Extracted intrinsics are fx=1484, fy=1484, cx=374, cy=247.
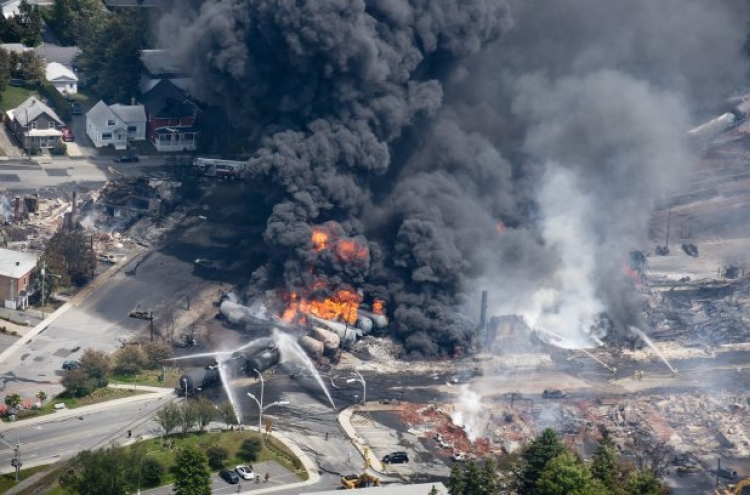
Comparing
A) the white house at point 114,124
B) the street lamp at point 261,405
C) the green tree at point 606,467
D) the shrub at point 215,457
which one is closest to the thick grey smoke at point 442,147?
the white house at point 114,124

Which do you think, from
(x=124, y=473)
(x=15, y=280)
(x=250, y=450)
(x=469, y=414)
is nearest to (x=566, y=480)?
(x=469, y=414)

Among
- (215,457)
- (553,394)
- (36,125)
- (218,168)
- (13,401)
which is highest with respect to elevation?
(36,125)

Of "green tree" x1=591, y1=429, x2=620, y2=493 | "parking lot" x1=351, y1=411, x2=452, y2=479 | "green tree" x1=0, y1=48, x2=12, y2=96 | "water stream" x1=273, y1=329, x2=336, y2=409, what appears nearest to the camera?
"green tree" x1=591, y1=429, x2=620, y2=493

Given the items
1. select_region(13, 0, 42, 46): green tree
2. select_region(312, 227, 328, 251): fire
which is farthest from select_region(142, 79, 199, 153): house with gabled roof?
select_region(312, 227, 328, 251): fire

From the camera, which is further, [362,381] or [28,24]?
[28,24]

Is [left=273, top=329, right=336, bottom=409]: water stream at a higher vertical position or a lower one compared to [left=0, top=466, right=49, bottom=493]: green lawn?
higher

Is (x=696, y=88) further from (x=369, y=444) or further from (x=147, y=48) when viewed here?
(x=369, y=444)

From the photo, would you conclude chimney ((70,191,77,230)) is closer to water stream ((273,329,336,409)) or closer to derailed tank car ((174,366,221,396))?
water stream ((273,329,336,409))

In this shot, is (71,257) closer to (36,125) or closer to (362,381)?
(36,125)
